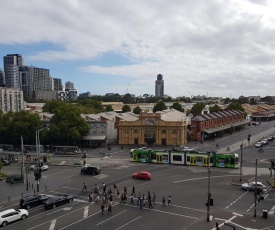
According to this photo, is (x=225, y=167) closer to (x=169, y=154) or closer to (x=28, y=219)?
(x=169, y=154)

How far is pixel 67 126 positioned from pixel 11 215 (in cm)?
4821

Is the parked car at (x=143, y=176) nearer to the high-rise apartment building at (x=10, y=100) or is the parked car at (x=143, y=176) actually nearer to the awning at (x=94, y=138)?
the awning at (x=94, y=138)

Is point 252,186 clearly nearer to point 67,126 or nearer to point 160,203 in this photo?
point 160,203

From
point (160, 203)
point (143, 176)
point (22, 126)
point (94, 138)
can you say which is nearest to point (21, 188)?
point (143, 176)

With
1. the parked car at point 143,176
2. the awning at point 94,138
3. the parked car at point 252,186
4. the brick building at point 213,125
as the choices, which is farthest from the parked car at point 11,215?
the brick building at point 213,125

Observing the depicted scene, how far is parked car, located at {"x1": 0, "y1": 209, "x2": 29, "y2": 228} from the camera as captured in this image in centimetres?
3131

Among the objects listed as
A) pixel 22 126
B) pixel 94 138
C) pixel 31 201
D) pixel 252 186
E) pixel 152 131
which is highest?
pixel 22 126

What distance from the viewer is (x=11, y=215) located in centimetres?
3188

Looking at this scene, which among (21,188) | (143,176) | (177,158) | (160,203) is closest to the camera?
(160,203)

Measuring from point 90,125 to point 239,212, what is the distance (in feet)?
190

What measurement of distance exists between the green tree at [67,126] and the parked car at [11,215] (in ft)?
151

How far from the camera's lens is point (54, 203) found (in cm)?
3622

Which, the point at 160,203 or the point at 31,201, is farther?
the point at 160,203

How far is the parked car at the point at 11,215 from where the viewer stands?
31.3 m
